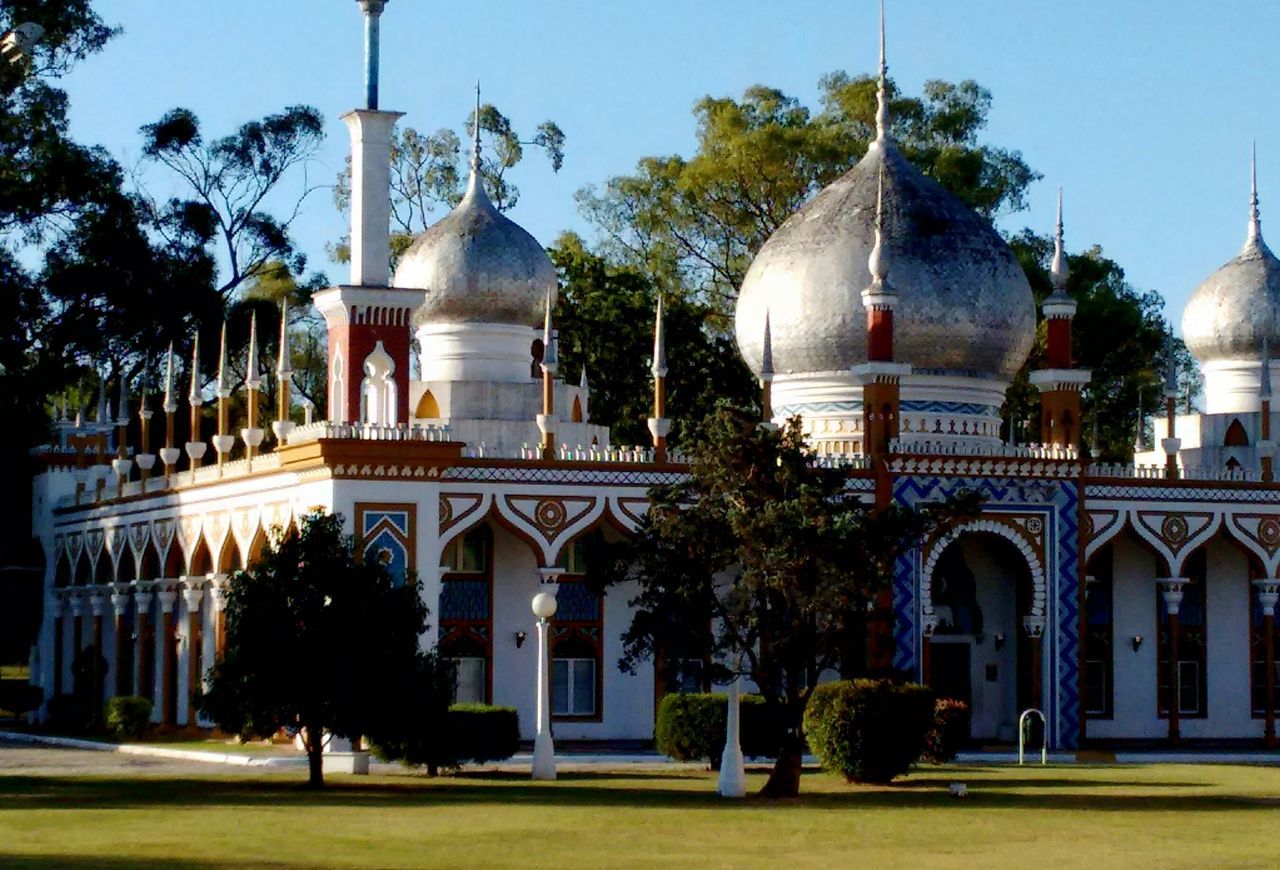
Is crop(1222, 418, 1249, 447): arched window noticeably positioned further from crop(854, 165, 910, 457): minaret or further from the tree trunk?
the tree trunk

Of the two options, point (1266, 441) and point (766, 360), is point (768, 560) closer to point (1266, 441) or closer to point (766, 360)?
point (766, 360)

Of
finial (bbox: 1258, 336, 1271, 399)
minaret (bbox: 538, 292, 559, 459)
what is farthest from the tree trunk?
finial (bbox: 1258, 336, 1271, 399)

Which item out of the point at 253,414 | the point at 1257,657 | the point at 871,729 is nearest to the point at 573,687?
the point at 253,414

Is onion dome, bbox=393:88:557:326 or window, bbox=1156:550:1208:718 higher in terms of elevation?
onion dome, bbox=393:88:557:326

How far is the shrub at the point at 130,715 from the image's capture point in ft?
129

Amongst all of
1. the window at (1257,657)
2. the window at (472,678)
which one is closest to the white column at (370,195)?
the window at (472,678)

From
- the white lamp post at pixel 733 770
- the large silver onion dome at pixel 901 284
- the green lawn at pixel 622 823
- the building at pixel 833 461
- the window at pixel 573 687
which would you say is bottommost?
the green lawn at pixel 622 823

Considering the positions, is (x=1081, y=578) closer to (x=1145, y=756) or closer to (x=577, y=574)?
(x=1145, y=756)

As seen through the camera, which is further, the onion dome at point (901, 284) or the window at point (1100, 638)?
the window at point (1100, 638)

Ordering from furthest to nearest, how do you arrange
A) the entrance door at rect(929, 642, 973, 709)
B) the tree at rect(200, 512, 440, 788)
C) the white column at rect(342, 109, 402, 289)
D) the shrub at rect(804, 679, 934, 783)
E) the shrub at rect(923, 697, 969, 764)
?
the entrance door at rect(929, 642, 973, 709) → the white column at rect(342, 109, 402, 289) → the shrub at rect(923, 697, 969, 764) → the shrub at rect(804, 679, 934, 783) → the tree at rect(200, 512, 440, 788)

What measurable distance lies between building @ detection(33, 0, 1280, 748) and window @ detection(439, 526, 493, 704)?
35 mm

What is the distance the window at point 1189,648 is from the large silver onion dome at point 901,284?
14.4ft

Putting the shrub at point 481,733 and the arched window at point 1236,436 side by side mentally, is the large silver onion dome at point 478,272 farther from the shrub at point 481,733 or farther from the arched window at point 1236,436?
the arched window at point 1236,436

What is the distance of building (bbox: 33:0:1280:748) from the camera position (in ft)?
112
